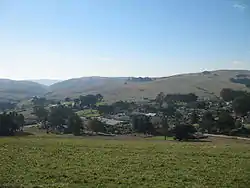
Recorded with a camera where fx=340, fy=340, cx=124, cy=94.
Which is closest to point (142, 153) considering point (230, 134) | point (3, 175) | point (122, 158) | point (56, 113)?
point (122, 158)

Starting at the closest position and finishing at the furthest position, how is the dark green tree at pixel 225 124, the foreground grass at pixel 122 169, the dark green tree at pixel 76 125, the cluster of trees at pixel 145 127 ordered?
the foreground grass at pixel 122 169
the dark green tree at pixel 225 124
the dark green tree at pixel 76 125
the cluster of trees at pixel 145 127

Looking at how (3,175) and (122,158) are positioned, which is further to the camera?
(122,158)

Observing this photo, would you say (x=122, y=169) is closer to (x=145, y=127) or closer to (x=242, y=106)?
(x=145, y=127)

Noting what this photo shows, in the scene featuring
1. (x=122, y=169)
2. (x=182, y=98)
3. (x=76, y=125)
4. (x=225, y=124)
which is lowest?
(x=76, y=125)

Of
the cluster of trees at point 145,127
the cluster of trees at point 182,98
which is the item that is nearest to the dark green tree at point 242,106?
the cluster of trees at point 145,127

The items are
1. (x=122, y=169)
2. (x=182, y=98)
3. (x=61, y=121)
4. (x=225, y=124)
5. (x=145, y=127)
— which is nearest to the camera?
(x=122, y=169)

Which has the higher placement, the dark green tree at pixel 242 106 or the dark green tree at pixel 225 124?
the dark green tree at pixel 242 106

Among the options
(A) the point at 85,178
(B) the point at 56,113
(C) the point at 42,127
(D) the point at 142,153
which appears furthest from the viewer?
(B) the point at 56,113

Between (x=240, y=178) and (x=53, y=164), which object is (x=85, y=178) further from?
(x=240, y=178)

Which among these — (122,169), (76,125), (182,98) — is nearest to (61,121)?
(76,125)

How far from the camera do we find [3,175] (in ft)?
68.5

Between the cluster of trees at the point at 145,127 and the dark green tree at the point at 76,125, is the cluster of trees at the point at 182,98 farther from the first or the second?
the dark green tree at the point at 76,125

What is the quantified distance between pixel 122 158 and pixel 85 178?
8.72 meters

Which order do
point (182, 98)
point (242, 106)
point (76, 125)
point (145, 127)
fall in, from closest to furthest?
point (76, 125) → point (145, 127) → point (242, 106) → point (182, 98)
